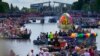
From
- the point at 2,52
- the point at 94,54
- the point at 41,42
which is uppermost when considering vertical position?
the point at 2,52

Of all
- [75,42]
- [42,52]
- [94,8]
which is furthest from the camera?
[94,8]

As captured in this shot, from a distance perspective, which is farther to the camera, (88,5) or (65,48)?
(88,5)

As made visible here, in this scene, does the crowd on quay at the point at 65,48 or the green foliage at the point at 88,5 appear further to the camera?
the green foliage at the point at 88,5

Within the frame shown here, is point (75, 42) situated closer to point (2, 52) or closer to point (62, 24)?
point (62, 24)

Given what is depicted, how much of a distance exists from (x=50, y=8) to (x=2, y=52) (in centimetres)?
14255

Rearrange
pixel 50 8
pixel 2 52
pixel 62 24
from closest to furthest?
1. pixel 2 52
2. pixel 62 24
3. pixel 50 8

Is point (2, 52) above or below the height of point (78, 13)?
above

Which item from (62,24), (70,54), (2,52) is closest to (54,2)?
(62,24)

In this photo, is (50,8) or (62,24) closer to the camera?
(62,24)

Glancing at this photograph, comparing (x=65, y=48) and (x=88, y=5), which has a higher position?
(x=65, y=48)

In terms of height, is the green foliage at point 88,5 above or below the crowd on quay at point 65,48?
below

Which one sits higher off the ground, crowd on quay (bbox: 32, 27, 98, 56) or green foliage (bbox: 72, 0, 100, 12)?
crowd on quay (bbox: 32, 27, 98, 56)

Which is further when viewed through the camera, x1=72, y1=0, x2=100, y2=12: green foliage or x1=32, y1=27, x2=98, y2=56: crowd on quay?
x1=72, y1=0, x2=100, y2=12: green foliage

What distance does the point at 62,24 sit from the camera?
40.8m
